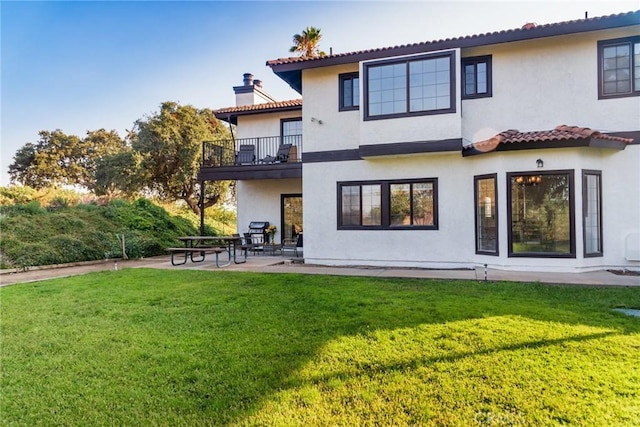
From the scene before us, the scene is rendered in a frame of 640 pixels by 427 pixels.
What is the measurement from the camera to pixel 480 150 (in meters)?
9.67

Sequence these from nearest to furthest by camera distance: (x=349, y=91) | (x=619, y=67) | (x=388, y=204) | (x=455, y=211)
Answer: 1. (x=619, y=67)
2. (x=455, y=211)
3. (x=388, y=204)
4. (x=349, y=91)

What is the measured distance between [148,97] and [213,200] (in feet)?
26.3

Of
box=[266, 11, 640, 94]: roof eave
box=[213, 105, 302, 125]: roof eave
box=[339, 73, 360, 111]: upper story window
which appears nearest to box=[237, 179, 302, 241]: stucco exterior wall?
box=[213, 105, 302, 125]: roof eave

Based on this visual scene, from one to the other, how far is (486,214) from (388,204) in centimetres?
270

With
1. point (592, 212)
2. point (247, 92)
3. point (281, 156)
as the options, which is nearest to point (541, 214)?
point (592, 212)

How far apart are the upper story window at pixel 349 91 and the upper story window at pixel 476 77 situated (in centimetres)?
311

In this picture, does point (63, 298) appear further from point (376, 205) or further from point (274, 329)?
point (376, 205)

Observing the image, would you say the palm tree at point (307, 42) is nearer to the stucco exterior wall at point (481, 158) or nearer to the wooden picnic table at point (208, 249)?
the stucco exterior wall at point (481, 158)

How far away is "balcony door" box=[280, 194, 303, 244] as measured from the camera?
15.4 metres

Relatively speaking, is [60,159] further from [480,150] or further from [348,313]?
[348,313]

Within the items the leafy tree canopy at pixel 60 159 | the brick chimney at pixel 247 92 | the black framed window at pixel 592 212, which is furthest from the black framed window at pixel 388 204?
the leafy tree canopy at pixel 60 159

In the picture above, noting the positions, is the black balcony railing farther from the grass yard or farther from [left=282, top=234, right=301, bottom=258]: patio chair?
the grass yard

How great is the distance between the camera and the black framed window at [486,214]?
32.0 feet

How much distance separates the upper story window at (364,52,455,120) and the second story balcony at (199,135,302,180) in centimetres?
373
